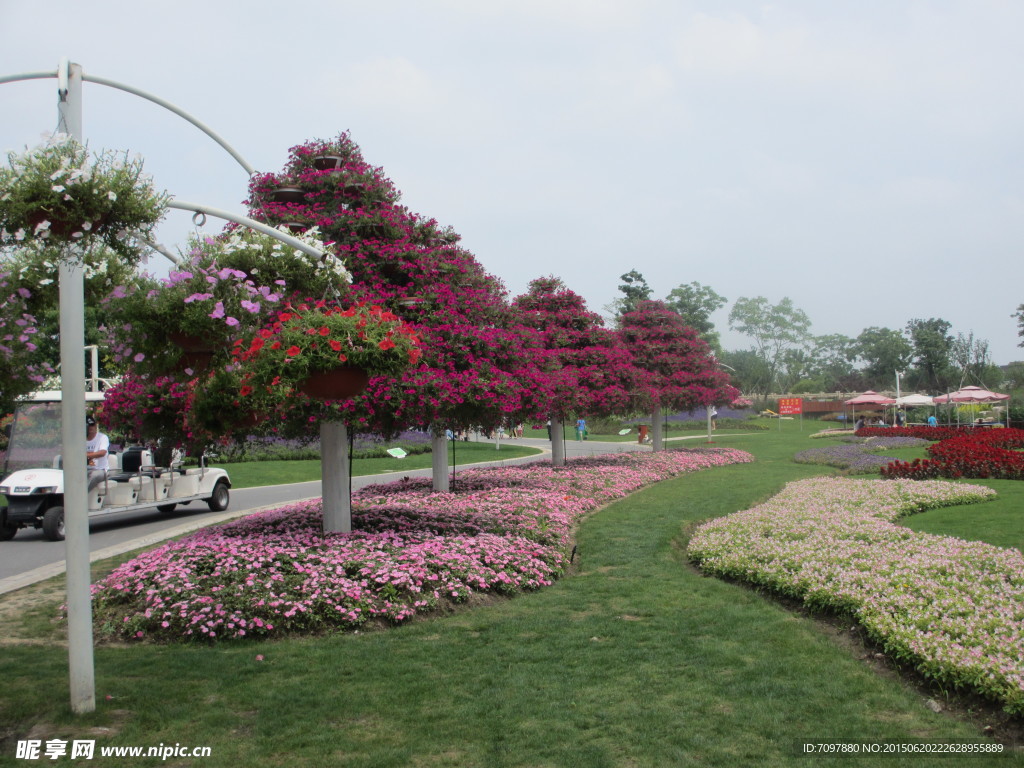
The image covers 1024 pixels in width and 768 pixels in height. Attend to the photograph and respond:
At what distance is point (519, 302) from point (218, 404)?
1414 cm

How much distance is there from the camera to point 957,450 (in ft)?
54.3

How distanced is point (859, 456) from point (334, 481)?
18.9 metres

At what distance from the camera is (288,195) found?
30.9 ft

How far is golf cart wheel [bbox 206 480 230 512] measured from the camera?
606 inches

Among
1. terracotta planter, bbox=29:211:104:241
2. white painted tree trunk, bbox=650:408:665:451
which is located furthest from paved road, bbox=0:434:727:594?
white painted tree trunk, bbox=650:408:665:451

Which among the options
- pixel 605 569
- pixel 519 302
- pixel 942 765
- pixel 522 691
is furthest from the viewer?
pixel 519 302

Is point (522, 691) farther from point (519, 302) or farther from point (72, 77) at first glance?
point (519, 302)

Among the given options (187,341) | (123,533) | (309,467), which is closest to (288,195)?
(187,341)

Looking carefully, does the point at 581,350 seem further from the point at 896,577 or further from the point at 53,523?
the point at 896,577

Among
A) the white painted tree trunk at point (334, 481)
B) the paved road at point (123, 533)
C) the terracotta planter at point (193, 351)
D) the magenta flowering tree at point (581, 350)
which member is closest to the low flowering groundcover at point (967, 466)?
the magenta flowering tree at point (581, 350)

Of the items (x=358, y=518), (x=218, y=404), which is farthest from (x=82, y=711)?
(x=358, y=518)

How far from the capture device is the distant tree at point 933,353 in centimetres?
7175

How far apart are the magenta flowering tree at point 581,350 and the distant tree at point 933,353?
61.0 metres

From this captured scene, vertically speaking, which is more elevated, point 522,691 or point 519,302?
point 519,302
